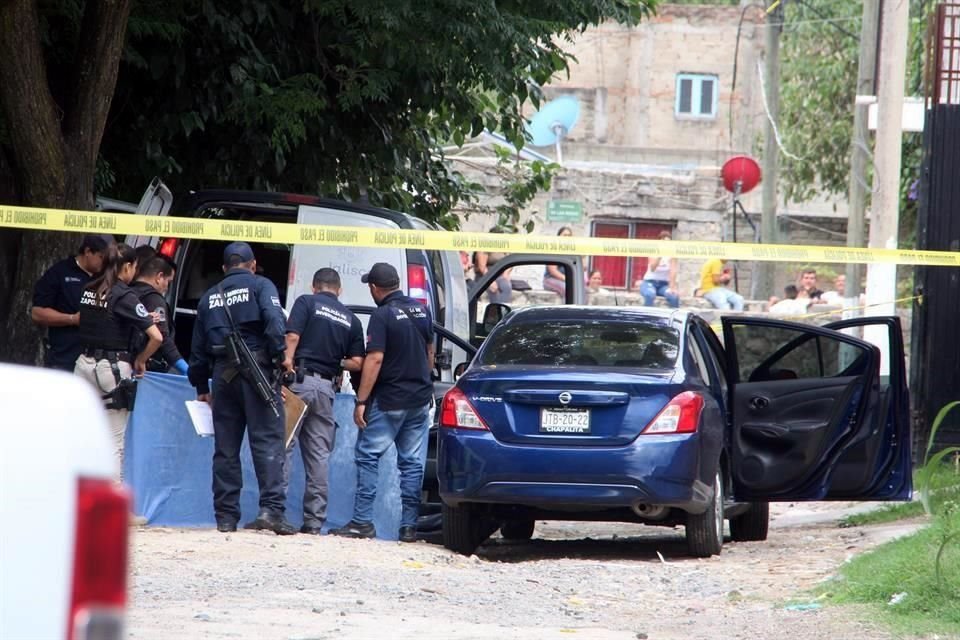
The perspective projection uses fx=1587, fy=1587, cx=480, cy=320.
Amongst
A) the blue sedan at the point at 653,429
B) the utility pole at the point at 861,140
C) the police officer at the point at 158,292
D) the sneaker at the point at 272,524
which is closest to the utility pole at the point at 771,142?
the utility pole at the point at 861,140

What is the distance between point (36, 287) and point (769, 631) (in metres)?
5.42

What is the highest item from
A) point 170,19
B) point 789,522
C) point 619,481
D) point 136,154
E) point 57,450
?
point 170,19

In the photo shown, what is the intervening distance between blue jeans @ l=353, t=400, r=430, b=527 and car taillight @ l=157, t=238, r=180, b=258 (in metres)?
2.34

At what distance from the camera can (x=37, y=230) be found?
36.5 ft

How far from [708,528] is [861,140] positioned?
11.0 meters

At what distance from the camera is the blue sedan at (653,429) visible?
9328mm

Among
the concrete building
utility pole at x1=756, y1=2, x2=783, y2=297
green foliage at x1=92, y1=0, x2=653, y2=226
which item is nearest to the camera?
green foliage at x1=92, y1=0, x2=653, y2=226

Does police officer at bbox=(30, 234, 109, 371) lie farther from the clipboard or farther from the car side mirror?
the car side mirror

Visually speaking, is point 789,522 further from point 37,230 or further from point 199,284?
point 37,230

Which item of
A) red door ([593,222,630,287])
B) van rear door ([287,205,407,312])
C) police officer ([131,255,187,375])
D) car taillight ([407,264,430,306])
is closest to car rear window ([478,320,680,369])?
car taillight ([407,264,430,306])

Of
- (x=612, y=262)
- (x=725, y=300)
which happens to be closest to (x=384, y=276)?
(x=725, y=300)

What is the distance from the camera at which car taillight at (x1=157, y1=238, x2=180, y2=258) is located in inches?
467

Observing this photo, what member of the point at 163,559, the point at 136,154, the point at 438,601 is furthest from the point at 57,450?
the point at 136,154

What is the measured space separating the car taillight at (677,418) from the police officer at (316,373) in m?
2.26
